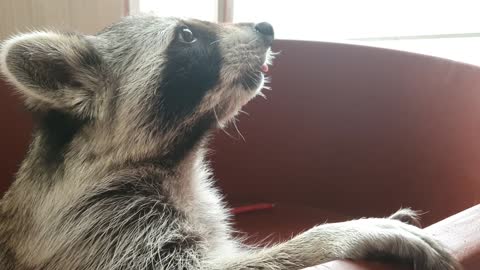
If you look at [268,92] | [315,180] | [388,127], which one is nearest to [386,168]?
[388,127]

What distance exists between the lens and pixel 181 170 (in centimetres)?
144

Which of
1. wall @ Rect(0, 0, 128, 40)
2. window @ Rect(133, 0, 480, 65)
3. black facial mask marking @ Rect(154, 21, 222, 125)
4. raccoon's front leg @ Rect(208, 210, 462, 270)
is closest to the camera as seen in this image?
raccoon's front leg @ Rect(208, 210, 462, 270)

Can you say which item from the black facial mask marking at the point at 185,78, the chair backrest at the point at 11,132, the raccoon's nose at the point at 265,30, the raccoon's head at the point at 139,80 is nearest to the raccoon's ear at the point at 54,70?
the raccoon's head at the point at 139,80

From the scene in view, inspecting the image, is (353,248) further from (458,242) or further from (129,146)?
(129,146)

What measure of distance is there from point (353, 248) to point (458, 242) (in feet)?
0.67

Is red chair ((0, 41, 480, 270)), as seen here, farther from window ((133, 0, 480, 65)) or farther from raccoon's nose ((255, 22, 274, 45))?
window ((133, 0, 480, 65))

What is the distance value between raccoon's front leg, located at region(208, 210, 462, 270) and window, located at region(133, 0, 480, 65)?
2.02 metres

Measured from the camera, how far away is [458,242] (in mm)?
908

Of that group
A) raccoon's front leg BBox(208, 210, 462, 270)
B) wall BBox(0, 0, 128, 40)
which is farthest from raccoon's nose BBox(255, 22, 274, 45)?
wall BBox(0, 0, 128, 40)

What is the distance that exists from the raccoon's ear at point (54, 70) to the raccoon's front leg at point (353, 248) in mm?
479

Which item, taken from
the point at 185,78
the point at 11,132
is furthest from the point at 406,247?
the point at 11,132

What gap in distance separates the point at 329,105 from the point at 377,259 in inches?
47.0

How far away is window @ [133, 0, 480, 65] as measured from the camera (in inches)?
131

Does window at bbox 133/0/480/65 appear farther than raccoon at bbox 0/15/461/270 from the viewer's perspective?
Yes
